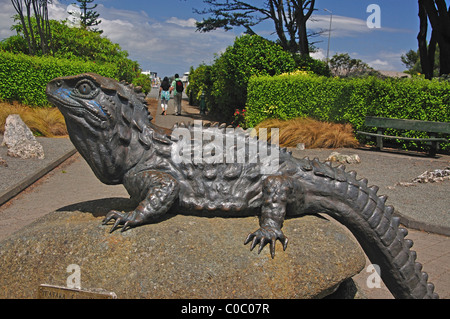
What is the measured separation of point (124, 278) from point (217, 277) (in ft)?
2.18

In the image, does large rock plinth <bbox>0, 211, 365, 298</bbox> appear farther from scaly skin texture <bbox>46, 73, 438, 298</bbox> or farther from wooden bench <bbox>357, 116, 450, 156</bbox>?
wooden bench <bbox>357, 116, 450, 156</bbox>

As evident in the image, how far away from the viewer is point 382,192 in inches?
325

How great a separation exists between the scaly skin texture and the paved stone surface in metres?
1.03

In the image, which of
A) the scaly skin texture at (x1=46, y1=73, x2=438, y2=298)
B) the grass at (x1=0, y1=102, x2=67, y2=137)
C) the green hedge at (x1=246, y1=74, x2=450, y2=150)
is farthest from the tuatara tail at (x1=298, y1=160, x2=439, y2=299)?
the grass at (x1=0, y1=102, x2=67, y2=137)

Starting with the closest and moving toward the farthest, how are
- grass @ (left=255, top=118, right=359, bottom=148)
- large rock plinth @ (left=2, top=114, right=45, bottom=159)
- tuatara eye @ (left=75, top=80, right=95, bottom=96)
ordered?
tuatara eye @ (left=75, top=80, right=95, bottom=96), large rock plinth @ (left=2, top=114, right=45, bottom=159), grass @ (left=255, top=118, right=359, bottom=148)

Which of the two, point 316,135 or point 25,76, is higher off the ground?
point 25,76

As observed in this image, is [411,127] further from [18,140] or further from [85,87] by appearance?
[85,87]

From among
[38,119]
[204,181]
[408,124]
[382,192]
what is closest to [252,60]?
[408,124]

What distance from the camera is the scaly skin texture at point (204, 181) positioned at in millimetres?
3242

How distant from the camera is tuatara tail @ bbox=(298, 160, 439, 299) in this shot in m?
3.36

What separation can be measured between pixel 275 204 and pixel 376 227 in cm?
86

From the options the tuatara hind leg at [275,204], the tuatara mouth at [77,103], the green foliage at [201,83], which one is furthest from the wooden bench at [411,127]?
the green foliage at [201,83]

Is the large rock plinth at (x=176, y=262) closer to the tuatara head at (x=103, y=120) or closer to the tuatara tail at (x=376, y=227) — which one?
the tuatara tail at (x=376, y=227)

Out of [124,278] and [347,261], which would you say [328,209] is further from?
[124,278]
